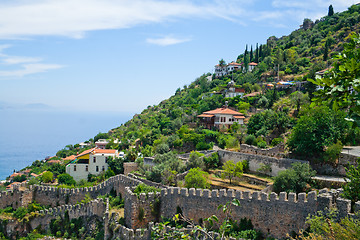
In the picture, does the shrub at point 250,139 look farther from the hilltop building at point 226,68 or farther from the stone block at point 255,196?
the hilltop building at point 226,68

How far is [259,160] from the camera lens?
29953mm

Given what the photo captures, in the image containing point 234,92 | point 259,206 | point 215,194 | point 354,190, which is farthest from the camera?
point 234,92

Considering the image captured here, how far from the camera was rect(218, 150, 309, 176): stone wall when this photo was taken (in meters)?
27.4

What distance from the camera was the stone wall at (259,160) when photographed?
89.9 ft

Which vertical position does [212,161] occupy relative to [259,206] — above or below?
above

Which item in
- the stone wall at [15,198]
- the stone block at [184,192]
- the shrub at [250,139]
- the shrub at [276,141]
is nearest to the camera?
the stone block at [184,192]

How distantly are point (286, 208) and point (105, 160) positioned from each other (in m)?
25.5

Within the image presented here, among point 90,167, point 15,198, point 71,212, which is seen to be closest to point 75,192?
point 71,212

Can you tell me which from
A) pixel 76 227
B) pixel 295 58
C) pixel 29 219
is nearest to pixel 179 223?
pixel 76 227

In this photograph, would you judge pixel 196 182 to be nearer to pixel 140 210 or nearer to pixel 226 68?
pixel 140 210

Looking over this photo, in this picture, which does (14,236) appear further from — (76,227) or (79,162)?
(79,162)

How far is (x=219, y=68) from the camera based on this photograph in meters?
95.7

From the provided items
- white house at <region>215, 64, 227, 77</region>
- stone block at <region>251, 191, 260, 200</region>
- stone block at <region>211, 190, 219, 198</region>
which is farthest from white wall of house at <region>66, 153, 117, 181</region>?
white house at <region>215, 64, 227, 77</region>

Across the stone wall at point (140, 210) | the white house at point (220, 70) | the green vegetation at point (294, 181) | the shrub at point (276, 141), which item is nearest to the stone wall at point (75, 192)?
the stone wall at point (140, 210)
